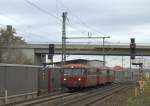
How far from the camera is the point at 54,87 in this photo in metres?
47.5

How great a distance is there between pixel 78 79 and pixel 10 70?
14.9m

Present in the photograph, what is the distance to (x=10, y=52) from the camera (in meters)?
102

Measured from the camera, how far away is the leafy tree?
321 ft

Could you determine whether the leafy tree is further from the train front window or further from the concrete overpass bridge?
the train front window

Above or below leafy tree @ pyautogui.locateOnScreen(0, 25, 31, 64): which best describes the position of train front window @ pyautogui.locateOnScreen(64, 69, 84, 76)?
below

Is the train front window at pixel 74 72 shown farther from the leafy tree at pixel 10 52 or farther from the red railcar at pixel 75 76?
the leafy tree at pixel 10 52

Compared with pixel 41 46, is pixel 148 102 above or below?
below

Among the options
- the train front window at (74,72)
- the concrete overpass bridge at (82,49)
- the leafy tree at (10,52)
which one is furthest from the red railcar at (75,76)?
the leafy tree at (10,52)

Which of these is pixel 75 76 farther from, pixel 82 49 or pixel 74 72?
pixel 82 49

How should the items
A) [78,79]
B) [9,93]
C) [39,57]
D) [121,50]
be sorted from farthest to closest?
[39,57] < [121,50] < [78,79] < [9,93]

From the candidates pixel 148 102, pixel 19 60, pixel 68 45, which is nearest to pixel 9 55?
pixel 19 60

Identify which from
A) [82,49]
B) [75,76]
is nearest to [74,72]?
[75,76]

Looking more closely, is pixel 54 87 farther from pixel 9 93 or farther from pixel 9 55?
pixel 9 55

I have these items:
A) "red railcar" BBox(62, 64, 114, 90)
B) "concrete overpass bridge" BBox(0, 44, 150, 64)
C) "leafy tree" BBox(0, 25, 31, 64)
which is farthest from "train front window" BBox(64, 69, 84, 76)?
"leafy tree" BBox(0, 25, 31, 64)
